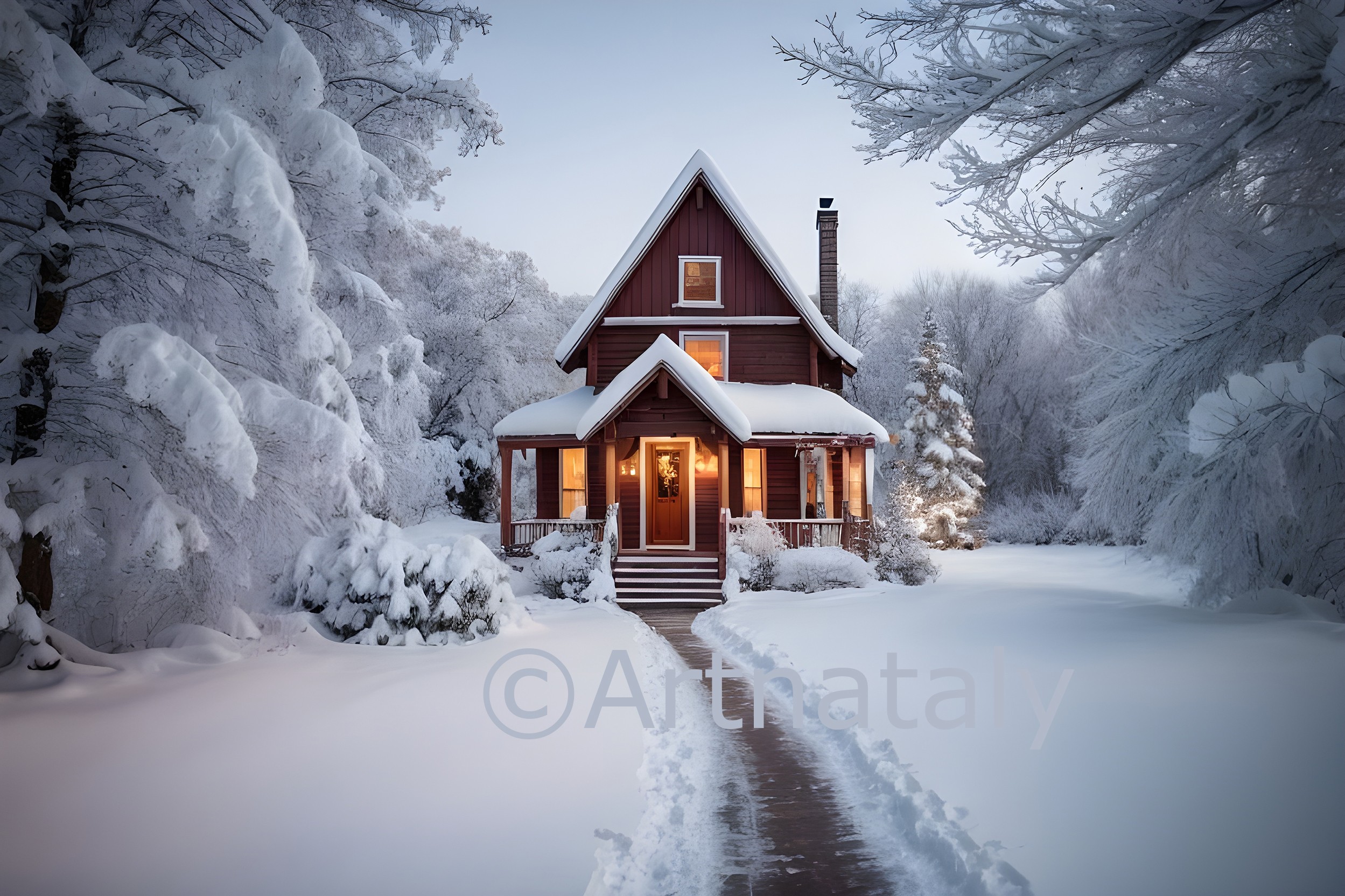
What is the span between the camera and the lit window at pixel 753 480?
20.0 meters

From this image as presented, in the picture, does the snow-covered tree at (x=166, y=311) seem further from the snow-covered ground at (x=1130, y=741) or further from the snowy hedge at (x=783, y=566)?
the snowy hedge at (x=783, y=566)

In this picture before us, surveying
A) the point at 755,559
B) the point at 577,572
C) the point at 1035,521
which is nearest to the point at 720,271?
the point at 755,559

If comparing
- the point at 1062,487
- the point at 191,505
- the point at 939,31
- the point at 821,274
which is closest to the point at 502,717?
the point at 191,505

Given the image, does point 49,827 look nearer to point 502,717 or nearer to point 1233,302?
point 502,717

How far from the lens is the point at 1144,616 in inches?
341

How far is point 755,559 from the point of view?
15672 millimetres

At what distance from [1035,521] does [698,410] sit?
667 inches

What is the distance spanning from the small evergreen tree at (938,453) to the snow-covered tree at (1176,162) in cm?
1869

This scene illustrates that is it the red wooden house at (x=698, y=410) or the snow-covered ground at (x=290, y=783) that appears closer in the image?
the snow-covered ground at (x=290, y=783)

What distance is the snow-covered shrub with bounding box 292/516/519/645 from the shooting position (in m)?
9.02

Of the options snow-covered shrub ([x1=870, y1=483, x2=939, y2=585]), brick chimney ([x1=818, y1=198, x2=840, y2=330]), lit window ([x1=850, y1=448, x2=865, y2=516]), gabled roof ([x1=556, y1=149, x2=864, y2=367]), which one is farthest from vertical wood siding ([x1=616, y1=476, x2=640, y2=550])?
brick chimney ([x1=818, y1=198, x2=840, y2=330])

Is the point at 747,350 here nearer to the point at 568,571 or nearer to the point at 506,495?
the point at 506,495

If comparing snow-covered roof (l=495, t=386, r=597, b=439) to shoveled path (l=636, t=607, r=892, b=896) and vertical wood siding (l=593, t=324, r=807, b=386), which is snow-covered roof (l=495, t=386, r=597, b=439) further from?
shoveled path (l=636, t=607, r=892, b=896)

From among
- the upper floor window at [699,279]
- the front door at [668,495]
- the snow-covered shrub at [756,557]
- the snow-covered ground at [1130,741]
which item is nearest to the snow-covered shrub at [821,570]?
the snow-covered shrub at [756,557]
